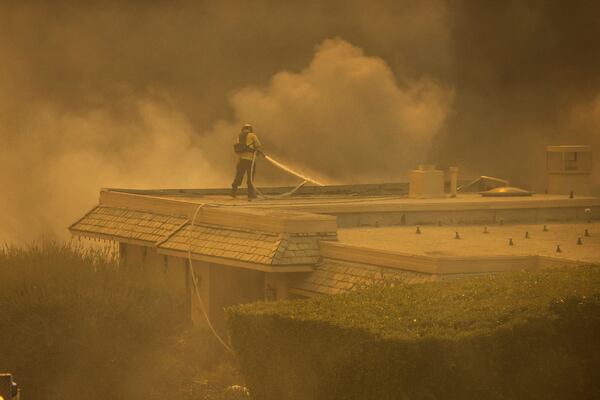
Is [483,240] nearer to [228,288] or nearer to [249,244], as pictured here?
[249,244]

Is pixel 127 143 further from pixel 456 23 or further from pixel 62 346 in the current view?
pixel 62 346

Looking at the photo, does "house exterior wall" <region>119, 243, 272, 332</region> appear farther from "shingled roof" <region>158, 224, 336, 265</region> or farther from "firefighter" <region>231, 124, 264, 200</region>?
"firefighter" <region>231, 124, 264, 200</region>

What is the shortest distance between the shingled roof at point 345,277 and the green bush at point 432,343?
261 cm

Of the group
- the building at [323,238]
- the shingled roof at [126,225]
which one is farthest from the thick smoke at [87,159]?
the shingled roof at [126,225]

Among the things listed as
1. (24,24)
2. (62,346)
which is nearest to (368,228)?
(62,346)

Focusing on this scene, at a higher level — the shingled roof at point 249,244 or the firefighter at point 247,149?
the firefighter at point 247,149

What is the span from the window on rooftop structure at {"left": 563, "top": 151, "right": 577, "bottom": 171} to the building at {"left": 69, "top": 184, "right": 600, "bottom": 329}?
2071 millimetres

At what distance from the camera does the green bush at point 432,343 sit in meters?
17.4

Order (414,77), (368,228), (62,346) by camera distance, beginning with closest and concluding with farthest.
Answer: (62,346), (368,228), (414,77)

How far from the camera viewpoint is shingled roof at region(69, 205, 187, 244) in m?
29.2

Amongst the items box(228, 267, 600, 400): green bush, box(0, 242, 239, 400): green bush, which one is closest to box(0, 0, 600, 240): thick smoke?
box(0, 242, 239, 400): green bush

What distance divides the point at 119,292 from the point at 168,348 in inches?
47.3

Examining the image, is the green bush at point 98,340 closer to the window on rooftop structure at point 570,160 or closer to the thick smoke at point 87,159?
the window on rooftop structure at point 570,160

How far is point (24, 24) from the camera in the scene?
56.7m
